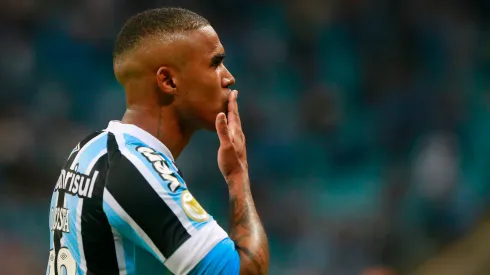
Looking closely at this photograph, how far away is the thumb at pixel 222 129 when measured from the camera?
2.60 meters

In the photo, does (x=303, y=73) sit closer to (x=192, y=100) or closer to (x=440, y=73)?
(x=440, y=73)

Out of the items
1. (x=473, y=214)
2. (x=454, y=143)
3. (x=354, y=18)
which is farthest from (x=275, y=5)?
(x=473, y=214)

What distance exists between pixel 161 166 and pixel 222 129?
35cm

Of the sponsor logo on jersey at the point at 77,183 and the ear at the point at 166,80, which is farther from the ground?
the ear at the point at 166,80

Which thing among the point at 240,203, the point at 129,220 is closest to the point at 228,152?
the point at 240,203

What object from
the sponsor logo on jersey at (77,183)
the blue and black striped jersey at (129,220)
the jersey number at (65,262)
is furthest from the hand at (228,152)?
the jersey number at (65,262)

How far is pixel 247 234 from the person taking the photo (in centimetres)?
241

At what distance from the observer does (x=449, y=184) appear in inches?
283

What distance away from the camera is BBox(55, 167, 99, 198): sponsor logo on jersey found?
7.60 ft

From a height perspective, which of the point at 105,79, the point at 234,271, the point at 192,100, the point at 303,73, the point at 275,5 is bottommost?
the point at 234,271

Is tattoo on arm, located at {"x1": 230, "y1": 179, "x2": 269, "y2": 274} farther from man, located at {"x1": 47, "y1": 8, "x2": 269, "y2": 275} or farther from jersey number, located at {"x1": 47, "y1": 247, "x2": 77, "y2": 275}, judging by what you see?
jersey number, located at {"x1": 47, "y1": 247, "x2": 77, "y2": 275}

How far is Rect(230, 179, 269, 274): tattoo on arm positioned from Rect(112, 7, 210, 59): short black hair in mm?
561

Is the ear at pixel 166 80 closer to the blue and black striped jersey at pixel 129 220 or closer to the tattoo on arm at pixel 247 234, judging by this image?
the blue and black striped jersey at pixel 129 220

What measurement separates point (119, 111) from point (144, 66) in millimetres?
5152
